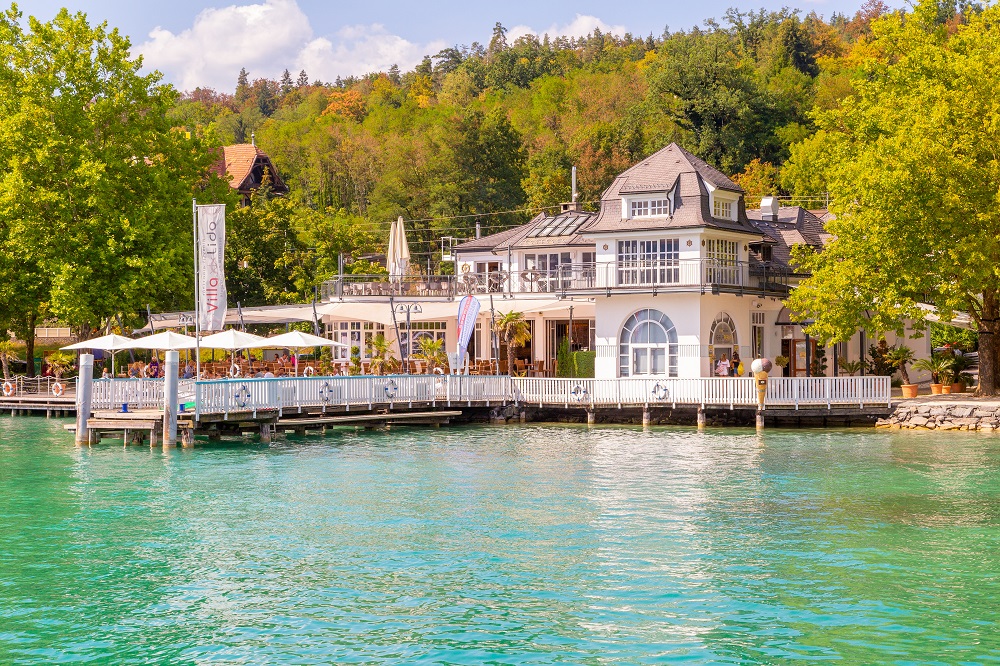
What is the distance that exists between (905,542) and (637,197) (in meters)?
28.3

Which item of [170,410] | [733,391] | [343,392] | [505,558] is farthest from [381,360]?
[505,558]

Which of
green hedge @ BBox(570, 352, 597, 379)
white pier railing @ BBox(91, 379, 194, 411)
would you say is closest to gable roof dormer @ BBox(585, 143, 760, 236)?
green hedge @ BBox(570, 352, 597, 379)

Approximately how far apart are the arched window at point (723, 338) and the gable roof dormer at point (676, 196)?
11.4ft

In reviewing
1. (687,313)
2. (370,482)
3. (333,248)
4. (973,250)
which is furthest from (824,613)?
(333,248)

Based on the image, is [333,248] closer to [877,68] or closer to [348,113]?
[877,68]

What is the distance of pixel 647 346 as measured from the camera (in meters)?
46.8

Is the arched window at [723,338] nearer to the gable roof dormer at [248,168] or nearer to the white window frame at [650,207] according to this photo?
the white window frame at [650,207]

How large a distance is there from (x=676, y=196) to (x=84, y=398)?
2308cm

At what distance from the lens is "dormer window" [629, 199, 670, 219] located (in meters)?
47.4

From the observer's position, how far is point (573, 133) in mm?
91625

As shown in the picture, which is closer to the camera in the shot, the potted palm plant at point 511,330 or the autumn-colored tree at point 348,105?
the potted palm plant at point 511,330

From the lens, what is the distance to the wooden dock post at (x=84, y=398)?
36.1 m

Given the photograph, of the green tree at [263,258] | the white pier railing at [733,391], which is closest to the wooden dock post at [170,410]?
the white pier railing at [733,391]

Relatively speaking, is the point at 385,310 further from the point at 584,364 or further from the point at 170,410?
the point at 170,410
